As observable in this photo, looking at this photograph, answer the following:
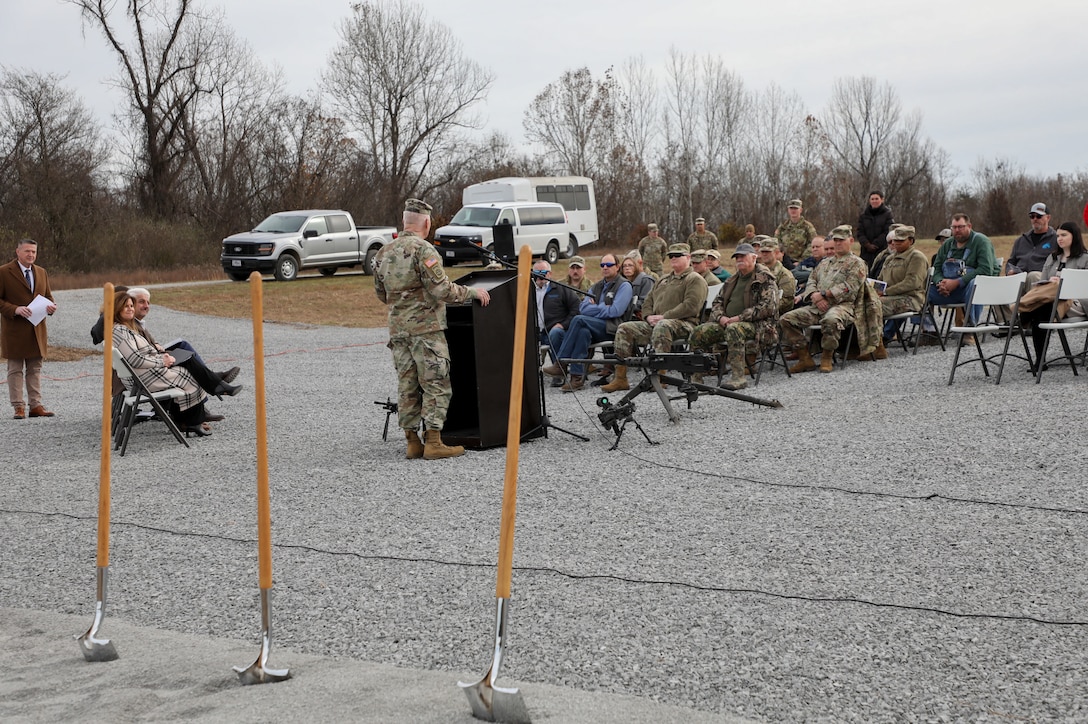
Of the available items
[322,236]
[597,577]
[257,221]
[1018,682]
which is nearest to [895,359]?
[597,577]

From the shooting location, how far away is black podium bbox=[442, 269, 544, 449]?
8.57 metres

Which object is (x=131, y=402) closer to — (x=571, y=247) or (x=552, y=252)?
(x=552, y=252)

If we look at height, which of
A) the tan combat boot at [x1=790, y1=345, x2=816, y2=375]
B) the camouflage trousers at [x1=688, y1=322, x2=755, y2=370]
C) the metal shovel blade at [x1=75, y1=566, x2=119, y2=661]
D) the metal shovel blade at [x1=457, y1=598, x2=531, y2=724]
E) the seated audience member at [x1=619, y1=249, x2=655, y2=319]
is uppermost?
the seated audience member at [x1=619, y1=249, x2=655, y2=319]

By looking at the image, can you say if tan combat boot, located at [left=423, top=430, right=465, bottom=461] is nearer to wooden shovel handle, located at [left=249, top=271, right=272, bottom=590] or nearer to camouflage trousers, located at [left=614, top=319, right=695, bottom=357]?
camouflage trousers, located at [left=614, top=319, right=695, bottom=357]

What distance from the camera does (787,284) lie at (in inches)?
509

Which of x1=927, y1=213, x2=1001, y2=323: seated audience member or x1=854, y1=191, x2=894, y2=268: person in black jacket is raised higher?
x1=854, y1=191, x2=894, y2=268: person in black jacket

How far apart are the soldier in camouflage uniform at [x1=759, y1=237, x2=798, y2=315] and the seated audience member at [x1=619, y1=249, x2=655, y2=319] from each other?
1314 millimetres

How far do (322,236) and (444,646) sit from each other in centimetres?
2601

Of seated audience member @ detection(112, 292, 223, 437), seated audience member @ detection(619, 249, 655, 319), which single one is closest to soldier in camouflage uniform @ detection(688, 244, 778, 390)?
seated audience member @ detection(619, 249, 655, 319)

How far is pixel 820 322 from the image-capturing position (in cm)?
1227

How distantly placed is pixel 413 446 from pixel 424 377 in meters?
0.59

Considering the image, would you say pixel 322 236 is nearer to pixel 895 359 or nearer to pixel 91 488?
pixel 895 359

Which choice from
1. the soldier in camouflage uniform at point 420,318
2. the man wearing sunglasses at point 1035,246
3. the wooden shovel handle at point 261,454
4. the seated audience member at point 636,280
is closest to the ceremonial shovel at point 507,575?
the wooden shovel handle at point 261,454

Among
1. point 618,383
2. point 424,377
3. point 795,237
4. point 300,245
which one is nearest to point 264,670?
point 424,377
